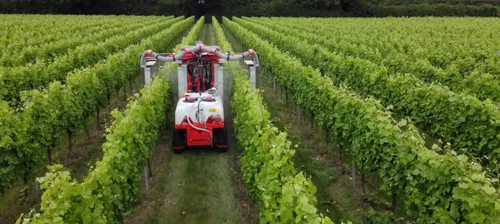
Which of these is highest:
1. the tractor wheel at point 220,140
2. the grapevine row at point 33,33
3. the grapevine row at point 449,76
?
the grapevine row at point 33,33

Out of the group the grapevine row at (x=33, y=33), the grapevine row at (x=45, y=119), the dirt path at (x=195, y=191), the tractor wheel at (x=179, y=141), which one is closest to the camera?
the grapevine row at (x=45, y=119)

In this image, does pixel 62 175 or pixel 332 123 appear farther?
pixel 332 123

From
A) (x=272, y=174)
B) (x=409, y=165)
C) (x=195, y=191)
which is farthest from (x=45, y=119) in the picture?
(x=409, y=165)

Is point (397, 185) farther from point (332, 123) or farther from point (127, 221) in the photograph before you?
point (127, 221)

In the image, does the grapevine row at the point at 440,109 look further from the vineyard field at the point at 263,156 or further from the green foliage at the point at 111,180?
the green foliage at the point at 111,180

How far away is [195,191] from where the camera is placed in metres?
8.79

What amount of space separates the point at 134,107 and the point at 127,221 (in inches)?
88.8

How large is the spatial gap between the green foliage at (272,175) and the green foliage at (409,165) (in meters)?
0.59

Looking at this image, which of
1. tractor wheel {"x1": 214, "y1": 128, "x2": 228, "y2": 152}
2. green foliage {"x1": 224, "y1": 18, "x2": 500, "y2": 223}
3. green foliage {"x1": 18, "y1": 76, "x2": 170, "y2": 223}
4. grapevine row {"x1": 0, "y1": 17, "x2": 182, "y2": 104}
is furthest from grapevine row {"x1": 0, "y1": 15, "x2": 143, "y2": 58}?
green foliage {"x1": 224, "y1": 18, "x2": 500, "y2": 223}

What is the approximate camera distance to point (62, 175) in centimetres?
520

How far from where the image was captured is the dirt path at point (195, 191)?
7.80 metres

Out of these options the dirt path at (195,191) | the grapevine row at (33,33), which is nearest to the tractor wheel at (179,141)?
the dirt path at (195,191)

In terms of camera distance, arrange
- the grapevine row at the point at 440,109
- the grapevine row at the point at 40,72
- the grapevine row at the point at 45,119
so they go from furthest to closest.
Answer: the grapevine row at the point at 40,72, the grapevine row at the point at 440,109, the grapevine row at the point at 45,119

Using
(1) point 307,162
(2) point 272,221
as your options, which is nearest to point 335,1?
(1) point 307,162
